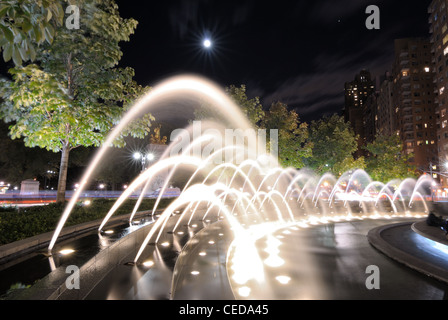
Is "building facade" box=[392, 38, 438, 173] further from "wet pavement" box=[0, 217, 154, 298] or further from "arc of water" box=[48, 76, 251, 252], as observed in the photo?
"wet pavement" box=[0, 217, 154, 298]

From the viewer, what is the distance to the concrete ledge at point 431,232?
865cm

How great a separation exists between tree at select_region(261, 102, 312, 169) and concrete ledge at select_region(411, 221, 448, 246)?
1754cm

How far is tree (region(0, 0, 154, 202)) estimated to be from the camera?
9.40 meters

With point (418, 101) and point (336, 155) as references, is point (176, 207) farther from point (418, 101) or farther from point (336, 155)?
point (418, 101)

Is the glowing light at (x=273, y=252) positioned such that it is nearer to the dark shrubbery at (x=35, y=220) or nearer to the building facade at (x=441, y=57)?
the dark shrubbery at (x=35, y=220)

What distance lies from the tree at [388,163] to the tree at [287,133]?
16.2 m

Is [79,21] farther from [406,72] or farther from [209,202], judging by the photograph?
[406,72]

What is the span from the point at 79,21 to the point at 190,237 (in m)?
10.1

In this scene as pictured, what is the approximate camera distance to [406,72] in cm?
8319

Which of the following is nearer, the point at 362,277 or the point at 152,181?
the point at 362,277

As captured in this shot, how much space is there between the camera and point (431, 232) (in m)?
9.68
